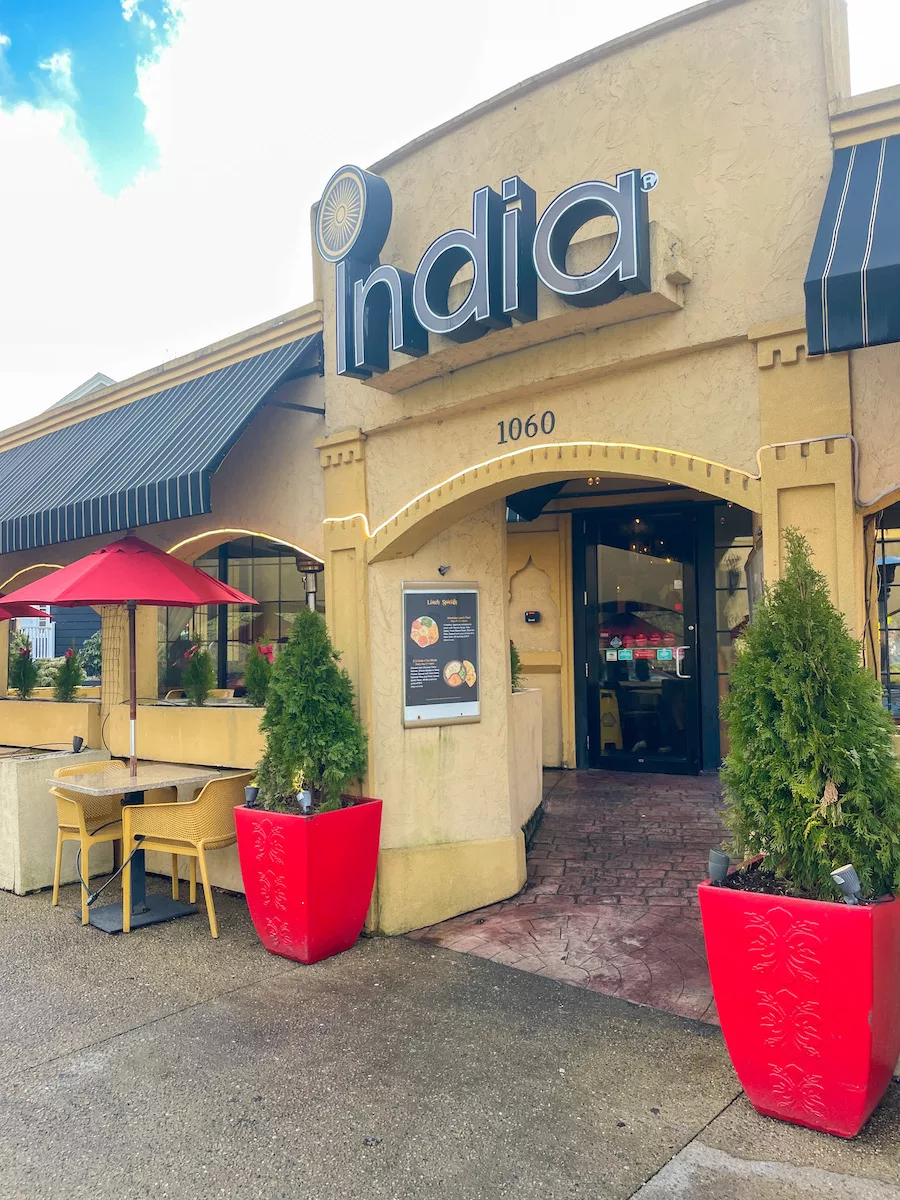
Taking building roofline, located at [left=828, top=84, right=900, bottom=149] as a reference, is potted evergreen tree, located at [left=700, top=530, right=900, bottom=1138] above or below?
below

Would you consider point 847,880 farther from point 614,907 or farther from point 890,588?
point 890,588

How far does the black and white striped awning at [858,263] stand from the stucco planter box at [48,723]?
653cm

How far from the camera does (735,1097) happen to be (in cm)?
340

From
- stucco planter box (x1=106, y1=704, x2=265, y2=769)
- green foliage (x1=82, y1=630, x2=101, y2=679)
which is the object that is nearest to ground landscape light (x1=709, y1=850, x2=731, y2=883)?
stucco planter box (x1=106, y1=704, x2=265, y2=769)

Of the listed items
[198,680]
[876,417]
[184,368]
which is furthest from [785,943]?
[184,368]

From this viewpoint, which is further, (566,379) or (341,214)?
(341,214)

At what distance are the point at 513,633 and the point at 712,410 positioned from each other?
6.67 m

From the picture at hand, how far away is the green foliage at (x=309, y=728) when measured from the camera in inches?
204

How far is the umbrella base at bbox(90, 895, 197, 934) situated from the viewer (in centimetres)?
565

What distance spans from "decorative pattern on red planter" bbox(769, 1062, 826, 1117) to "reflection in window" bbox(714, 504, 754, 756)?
22.3ft

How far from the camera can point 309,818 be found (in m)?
4.83

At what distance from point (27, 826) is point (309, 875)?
118 inches

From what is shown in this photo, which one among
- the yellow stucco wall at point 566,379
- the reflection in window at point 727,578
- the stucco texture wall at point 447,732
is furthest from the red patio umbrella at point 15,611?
the reflection in window at point 727,578

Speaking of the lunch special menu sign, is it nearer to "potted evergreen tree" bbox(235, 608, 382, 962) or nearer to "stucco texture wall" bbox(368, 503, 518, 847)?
"stucco texture wall" bbox(368, 503, 518, 847)
